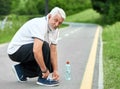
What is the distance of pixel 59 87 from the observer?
8.80 meters

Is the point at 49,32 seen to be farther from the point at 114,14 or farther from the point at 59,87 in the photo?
the point at 114,14

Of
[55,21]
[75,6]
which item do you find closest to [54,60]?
[55,21]

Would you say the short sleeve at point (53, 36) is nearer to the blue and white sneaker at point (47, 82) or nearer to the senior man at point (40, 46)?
the senior man at point (40, 46)

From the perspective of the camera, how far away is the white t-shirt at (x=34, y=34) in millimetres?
8664

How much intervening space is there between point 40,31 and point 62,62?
478 cm

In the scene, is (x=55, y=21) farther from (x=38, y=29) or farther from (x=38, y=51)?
(x=38, y=51)

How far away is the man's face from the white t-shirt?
81 mm

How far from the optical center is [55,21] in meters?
8.69

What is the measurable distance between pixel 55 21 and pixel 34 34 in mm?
441

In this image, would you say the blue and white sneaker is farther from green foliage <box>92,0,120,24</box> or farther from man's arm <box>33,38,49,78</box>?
green foliage <box>92,0,120,24</box>

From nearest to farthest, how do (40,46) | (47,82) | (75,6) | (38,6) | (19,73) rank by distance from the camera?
(40,46)
(47,82)
(19,73)
(38,6)
(75,6)

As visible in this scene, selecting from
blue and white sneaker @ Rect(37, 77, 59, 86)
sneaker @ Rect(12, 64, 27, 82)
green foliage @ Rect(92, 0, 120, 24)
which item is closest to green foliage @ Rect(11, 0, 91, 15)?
green foliage @ Rect(92, 0, 120, 24)

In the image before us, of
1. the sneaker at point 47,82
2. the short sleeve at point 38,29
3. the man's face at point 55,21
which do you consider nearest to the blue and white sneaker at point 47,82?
the sneaker at point 47,82

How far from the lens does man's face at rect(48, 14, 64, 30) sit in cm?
862
